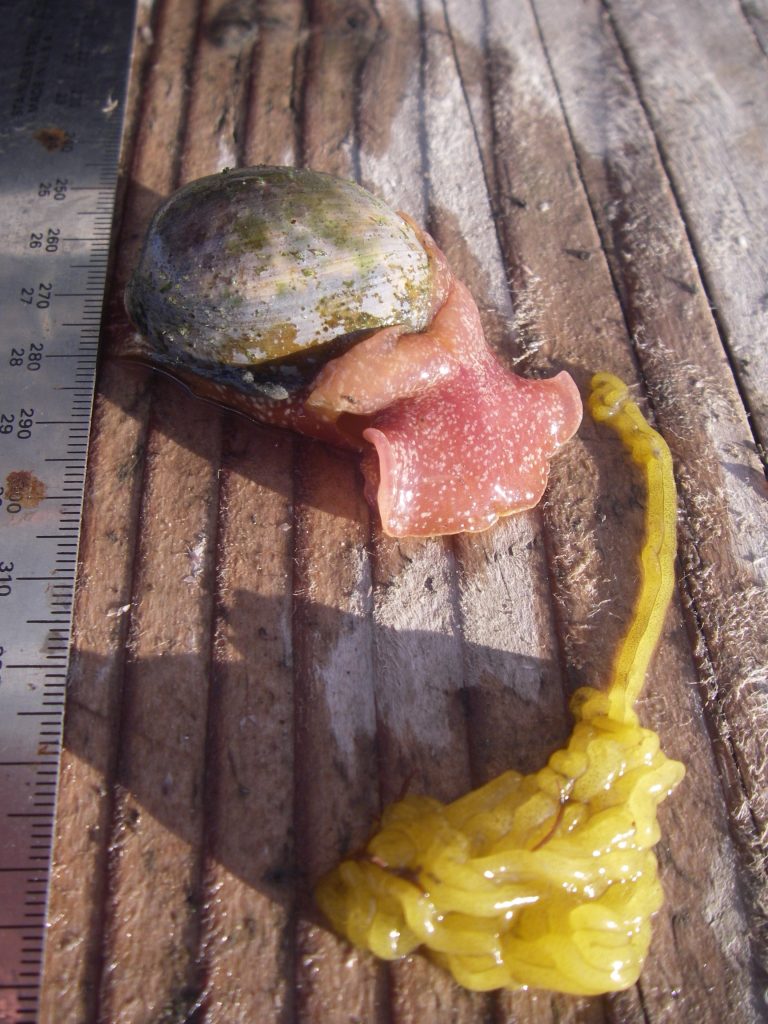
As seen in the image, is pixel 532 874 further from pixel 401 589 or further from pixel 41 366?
pixel 41 366

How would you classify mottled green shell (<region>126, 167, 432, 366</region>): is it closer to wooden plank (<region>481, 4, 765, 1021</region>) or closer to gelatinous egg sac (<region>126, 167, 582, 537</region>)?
gelatinous egg sac (<region>126, 167, 582, 537</region>)

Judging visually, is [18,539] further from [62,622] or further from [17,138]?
[17,138]

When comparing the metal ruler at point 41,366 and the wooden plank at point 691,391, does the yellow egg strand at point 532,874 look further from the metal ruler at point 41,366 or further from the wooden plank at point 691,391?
the metal ruler at point 41,366

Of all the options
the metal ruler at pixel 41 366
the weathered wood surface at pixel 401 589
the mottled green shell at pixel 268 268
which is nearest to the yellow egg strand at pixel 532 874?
the weathered wood surface at pixel 401 589

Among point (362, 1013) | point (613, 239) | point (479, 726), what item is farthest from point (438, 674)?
point (613, 239)

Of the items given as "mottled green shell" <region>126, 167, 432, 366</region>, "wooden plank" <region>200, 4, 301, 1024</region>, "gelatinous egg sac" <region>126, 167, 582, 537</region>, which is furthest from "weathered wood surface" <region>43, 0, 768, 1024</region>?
"mottled green shell" <region>126, 167, 432, 366</region>
